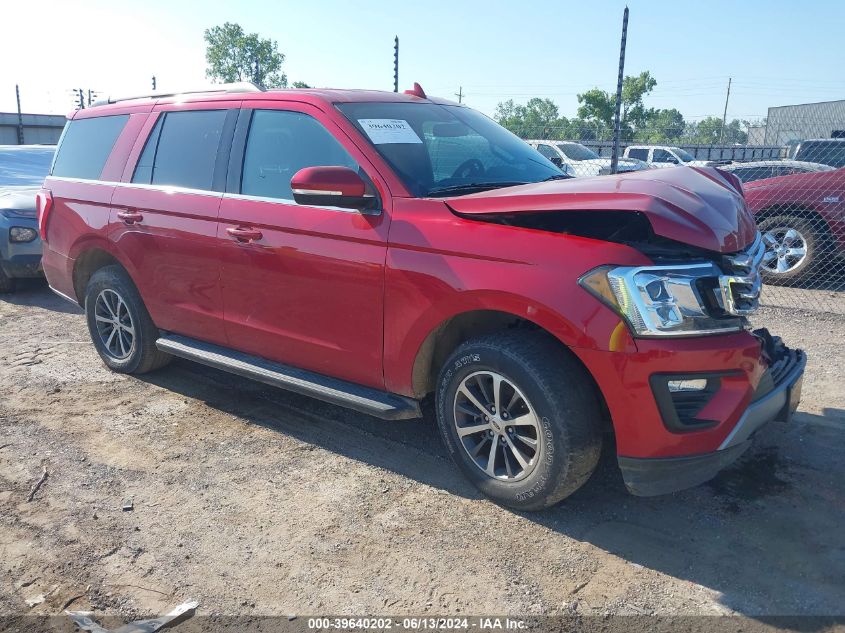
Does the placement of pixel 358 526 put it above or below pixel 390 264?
below

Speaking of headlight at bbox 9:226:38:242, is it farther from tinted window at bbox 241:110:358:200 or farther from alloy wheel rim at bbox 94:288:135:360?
tinted window at bbox 241:110:358:200

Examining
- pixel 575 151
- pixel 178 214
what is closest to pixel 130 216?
pixel 178 214

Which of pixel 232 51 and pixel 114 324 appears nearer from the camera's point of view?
pixel 114 324

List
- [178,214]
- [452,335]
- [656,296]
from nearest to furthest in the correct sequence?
[656,296]
[452,335]
[178,214]

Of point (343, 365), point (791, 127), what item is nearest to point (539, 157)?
point (343, 365)

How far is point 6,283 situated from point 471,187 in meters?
6.57

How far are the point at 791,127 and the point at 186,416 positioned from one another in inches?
1426

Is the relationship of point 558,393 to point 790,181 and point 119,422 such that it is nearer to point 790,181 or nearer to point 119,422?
point 119,422

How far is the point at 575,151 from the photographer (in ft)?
64.5

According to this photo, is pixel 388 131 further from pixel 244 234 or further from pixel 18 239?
pixel 18 239

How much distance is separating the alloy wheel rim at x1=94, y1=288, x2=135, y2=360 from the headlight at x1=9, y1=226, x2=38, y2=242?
3.32 metres

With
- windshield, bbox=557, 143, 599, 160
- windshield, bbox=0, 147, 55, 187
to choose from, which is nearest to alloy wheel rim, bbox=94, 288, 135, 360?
windshield, bbox=0, 147, 55, 187

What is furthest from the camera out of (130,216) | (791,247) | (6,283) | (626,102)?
(626,102)

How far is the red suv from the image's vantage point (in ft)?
9.39
